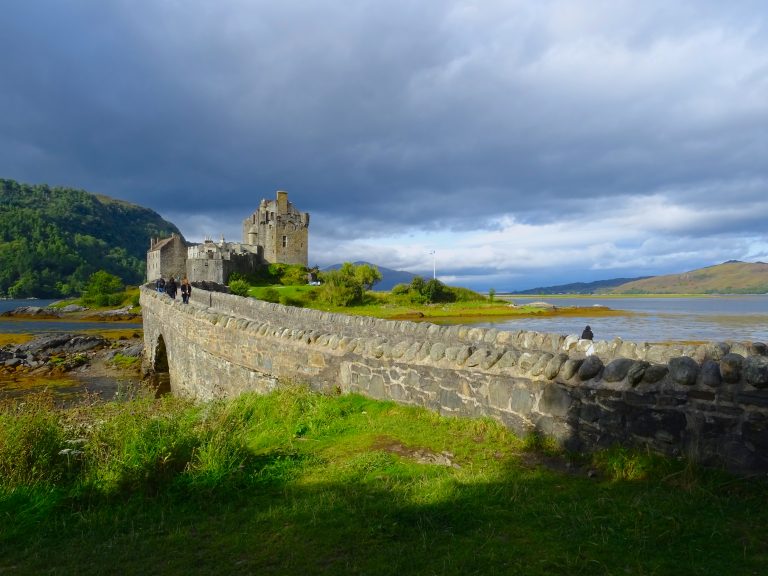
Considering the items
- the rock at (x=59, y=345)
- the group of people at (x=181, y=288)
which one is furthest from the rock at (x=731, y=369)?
the rock at (x=59, y=345)

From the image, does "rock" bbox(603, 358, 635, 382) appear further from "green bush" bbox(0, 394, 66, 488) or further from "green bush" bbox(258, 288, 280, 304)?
"green bush" bbox(258, 288, 280, 304)

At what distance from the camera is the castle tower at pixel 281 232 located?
7369cm

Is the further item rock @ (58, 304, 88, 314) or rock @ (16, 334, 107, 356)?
rock @ (58, 304, 88, 314)

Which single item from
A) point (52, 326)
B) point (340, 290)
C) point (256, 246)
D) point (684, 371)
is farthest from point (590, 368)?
point (256, 246)

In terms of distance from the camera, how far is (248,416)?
882 centimetres

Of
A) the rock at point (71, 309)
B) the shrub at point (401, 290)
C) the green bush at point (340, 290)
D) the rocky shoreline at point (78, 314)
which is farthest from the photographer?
the shrub at point (401, 290)

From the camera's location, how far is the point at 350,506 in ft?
15.1

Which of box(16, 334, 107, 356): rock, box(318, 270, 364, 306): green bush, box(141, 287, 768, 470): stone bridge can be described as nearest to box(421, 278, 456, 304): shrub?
box(318, 270, 364, 306): green bush

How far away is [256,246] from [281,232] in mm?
4413

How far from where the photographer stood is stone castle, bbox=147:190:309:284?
64.1m

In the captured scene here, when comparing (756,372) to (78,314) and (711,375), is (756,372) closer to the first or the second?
(711,375)

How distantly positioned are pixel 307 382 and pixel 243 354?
323cm

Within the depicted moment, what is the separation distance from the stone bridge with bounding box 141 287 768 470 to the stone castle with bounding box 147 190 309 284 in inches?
2005

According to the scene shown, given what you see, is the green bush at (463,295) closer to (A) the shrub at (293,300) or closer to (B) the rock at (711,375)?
(A) the shrub at (293,300)
